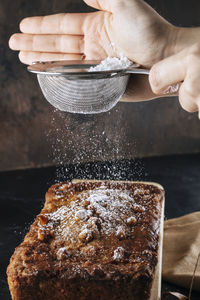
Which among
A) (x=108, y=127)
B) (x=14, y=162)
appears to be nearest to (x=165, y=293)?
(x=108, y=127)

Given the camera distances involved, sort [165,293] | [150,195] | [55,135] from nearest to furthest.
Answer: [165,293] < [150,195] < [55,135]

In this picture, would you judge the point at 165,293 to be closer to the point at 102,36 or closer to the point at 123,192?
the point at 123,192

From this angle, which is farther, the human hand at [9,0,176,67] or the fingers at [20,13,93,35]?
the fingers at [20,13,93,35]

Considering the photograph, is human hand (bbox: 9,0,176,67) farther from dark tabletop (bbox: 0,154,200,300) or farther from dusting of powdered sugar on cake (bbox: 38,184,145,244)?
dark tabletop (bbox: 0,154,200,300)

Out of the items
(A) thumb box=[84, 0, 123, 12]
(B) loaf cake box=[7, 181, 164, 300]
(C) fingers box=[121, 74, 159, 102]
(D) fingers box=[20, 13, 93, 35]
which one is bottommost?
(B) loaf cake box=[7, 181, 164, 300]

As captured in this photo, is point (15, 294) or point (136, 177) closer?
point (15, 294)

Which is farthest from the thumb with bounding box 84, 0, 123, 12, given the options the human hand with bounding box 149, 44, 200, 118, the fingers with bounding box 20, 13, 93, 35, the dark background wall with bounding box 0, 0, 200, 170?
the dark background wall with bounding box 0, 0, 200, 170

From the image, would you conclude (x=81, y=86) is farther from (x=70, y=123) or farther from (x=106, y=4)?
(x=70, y=123)
